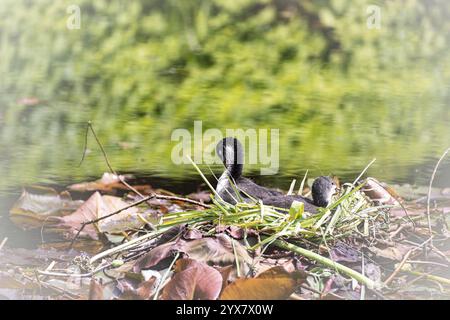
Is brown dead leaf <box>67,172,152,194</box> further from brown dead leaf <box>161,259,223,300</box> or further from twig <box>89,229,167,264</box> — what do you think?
brown dead leaf <box>161,259,223,300</box>

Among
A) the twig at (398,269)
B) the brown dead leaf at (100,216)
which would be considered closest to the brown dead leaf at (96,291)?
the brown dead leaf at (100,216)

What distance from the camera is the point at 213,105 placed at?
3.32m

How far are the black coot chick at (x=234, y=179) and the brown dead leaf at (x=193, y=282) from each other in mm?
291

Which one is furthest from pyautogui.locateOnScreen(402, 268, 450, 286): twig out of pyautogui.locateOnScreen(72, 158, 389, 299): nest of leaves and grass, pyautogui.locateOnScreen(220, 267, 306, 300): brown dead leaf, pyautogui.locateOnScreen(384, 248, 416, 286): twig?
pyautogui.locateOnScreen(220, 267, 306, 300): brown dead leaf

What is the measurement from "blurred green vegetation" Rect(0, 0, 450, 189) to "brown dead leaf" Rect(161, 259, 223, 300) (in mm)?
453

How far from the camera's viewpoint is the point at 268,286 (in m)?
2.94

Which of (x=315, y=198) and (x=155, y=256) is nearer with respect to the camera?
(x=155, y=256)

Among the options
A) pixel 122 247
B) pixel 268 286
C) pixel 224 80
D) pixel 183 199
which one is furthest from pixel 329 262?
pixel 224 80

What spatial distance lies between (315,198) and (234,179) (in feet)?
0.91

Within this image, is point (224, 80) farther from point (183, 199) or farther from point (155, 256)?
point (155, 256)

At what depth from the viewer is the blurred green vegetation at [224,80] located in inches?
130

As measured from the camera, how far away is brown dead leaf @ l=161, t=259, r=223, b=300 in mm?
2941
